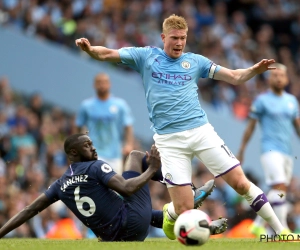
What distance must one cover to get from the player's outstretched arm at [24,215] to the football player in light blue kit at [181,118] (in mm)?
1399

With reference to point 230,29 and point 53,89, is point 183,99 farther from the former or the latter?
point 230,29

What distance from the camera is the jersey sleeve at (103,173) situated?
903cm

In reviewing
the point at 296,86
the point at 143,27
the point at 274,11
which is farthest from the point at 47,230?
the point at 274,11

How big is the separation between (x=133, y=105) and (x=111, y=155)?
6.51 meters

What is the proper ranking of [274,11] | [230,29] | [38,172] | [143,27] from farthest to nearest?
1. [274,11]
2. [230,29]
3. [143,27]
4. [38,172]

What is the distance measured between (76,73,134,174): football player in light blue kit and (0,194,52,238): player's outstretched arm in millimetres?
3623

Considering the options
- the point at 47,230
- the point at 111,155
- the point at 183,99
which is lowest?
the point at 47,230

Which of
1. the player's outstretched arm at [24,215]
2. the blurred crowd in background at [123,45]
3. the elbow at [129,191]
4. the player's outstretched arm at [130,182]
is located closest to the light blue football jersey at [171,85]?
the player's outstretched arm at [130,182]

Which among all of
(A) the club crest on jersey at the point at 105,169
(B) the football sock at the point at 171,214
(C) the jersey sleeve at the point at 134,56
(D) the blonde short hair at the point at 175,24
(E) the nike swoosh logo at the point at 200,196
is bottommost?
(B) the football sock at the point at 171,214

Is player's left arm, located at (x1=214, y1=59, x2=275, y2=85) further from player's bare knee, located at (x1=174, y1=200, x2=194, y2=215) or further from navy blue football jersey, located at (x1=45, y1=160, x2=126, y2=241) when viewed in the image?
navy blue football jersey, located at (x1=45, y1=160, x2=126, y2=241)

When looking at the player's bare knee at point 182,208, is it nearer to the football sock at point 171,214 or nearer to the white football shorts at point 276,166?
the football sock at point 171,214

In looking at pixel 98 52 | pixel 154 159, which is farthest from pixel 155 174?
pixel 98 52

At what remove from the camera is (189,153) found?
30.5 ft

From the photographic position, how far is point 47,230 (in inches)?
570
